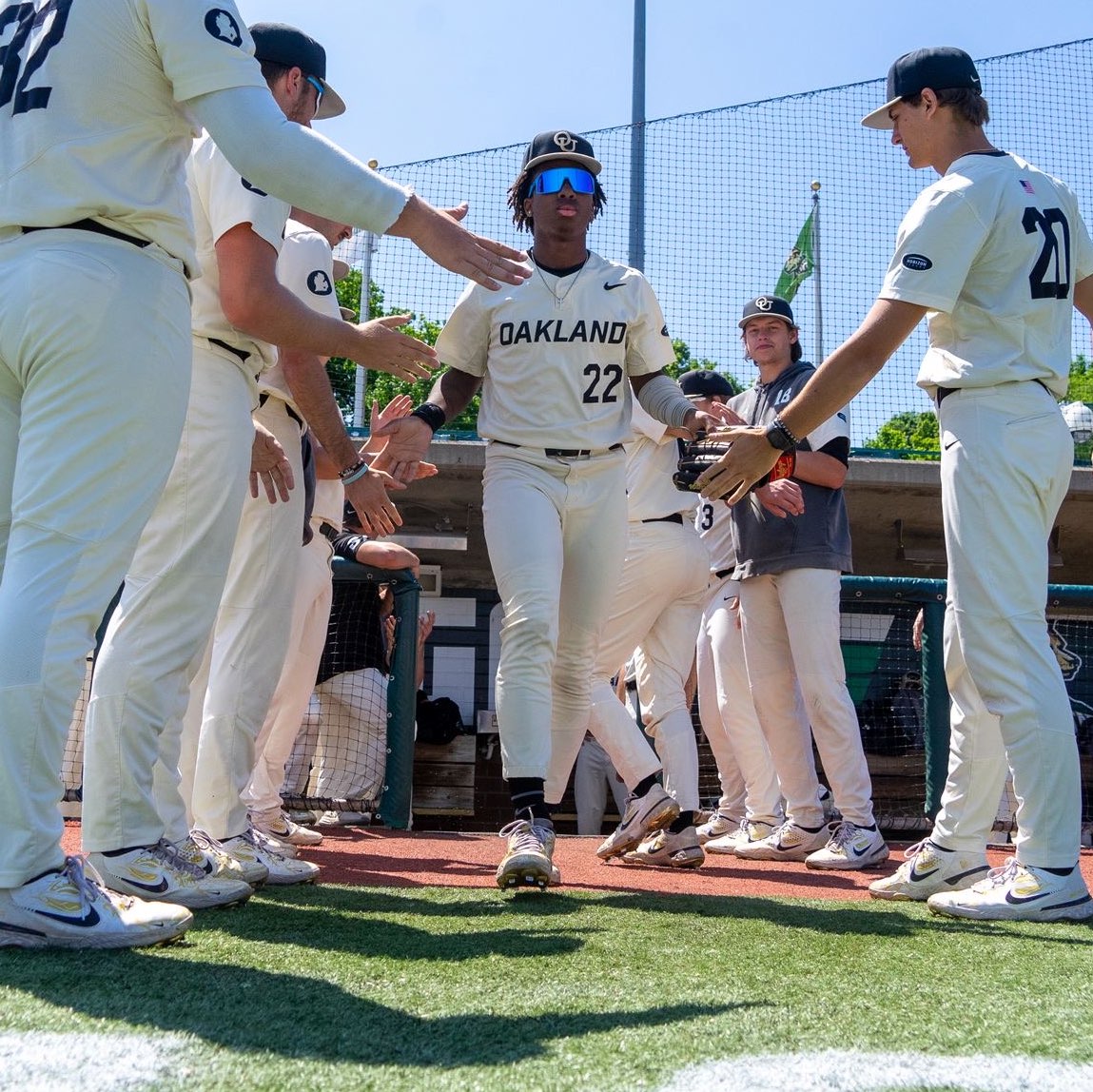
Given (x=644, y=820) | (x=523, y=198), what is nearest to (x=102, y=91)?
(x=523, y=198)

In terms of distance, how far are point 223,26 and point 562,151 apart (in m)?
2.23

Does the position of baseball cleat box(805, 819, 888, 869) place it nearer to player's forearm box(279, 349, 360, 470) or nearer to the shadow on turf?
player's forearm box(279, 349, 360, 470)

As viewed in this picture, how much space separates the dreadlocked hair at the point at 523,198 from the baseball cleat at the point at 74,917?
3.21 meters

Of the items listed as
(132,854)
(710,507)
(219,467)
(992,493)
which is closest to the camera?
(132,854)

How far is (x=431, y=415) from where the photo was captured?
4539mm

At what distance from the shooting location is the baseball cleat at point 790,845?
592 cm

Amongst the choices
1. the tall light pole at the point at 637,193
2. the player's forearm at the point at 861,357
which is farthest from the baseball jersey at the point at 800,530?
the tall light pole at the point at 637,193

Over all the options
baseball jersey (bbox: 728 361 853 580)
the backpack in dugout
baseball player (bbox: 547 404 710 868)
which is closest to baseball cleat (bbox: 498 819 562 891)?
baseball player (bbox: 547 404 710 868)

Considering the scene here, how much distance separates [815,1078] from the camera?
5.37 feet

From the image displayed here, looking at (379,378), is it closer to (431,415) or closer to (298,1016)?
(431,415)

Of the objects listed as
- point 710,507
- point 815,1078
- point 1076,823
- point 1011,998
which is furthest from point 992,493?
point 710,507

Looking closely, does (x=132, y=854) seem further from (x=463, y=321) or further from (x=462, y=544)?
(x=462, y=544)

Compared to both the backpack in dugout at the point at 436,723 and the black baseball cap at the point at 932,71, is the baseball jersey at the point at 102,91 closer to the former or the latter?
the black baseball cap at the point at 932,71

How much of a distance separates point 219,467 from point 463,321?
61.5 inches
